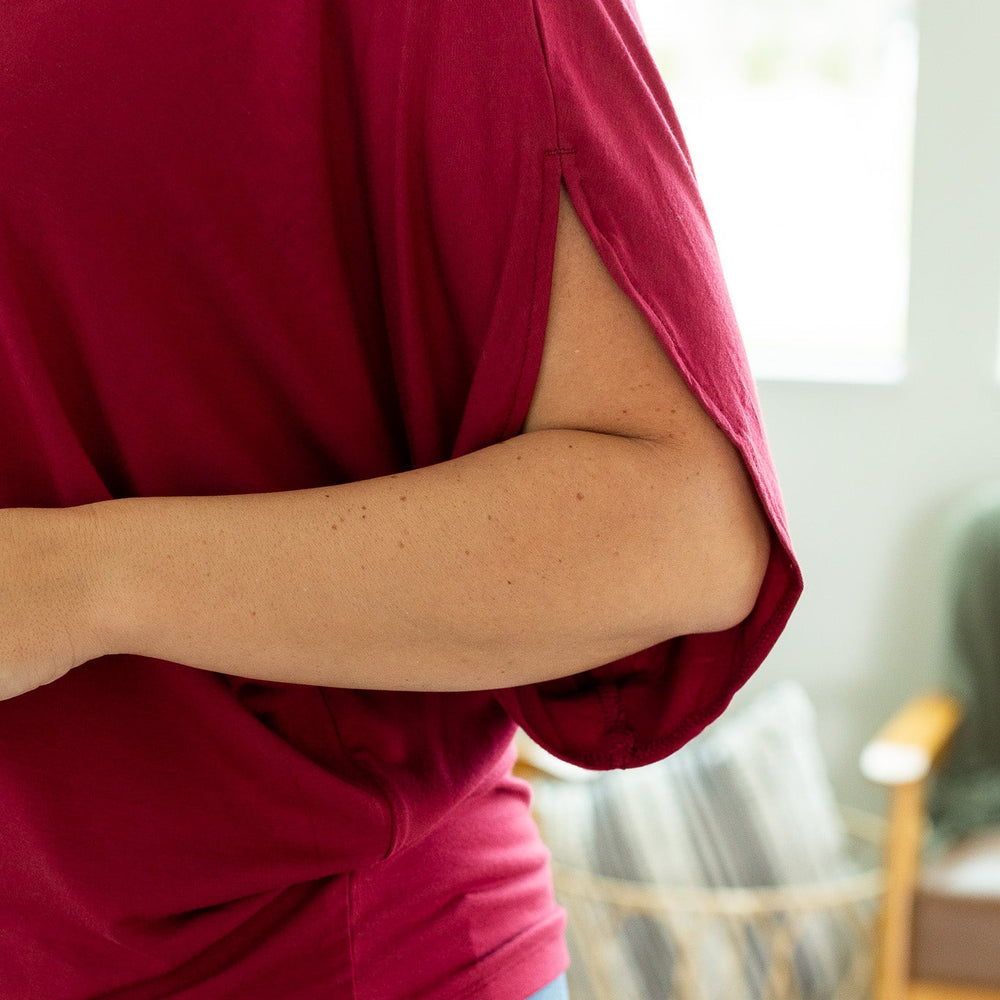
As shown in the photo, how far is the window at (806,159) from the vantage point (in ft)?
7.30

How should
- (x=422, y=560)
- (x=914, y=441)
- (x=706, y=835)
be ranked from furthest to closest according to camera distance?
(x=914, y=441), (x=706, y=835), (x=422, y=560)

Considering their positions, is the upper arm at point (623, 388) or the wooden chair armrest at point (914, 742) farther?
the wooden chair armrest at point (914, 742)

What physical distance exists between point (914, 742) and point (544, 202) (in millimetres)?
1668

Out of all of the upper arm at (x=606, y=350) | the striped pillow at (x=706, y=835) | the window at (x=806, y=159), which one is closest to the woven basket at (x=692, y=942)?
the striped pillow at (x=706, y=835)

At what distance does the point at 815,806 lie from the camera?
6.73ft

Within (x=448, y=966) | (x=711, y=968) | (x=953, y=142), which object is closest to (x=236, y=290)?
(x=448, y=966)

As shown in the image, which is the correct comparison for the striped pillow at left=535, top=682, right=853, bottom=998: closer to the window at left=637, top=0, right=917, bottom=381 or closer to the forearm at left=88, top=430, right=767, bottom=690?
the window at left=637, top=0, right=917, bottom=381

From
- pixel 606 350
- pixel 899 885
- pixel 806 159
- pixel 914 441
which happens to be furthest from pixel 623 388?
pixel 806 159

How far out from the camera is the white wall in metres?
2.11

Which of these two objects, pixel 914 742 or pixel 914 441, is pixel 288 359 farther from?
pixel 914 441

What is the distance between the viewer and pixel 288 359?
46 centimetres

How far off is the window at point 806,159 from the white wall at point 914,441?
59mm

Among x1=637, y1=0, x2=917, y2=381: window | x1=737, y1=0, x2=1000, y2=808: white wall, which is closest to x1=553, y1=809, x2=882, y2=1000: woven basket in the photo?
x1=737, y1=0, x2=1000, y2=808: white wall

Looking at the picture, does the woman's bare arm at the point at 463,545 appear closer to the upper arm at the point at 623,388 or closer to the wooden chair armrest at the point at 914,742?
the upper arm at the point at 623,388
